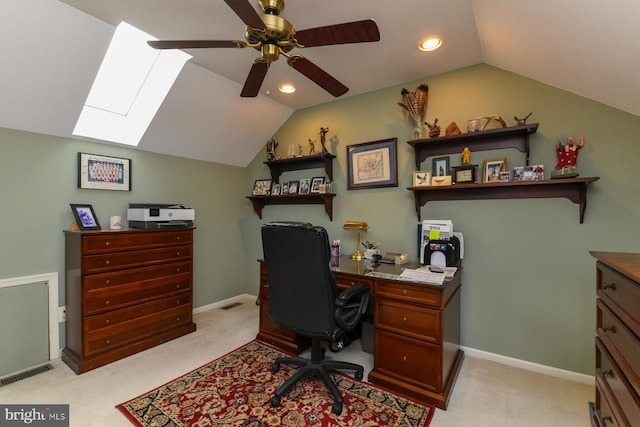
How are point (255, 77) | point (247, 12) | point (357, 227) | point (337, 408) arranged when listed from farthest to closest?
point (357, 227), point (255, 77), point (337, 408), point (247, 12)

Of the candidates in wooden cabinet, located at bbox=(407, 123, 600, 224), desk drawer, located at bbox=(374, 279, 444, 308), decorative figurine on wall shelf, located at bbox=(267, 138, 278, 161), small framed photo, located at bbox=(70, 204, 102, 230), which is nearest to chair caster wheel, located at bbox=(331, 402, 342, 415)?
desk drawer, located at bbox=(374, 279, 444, 308)

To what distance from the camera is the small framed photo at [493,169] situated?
2.23m

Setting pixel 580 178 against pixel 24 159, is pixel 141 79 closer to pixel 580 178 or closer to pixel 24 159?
pixel 24 159

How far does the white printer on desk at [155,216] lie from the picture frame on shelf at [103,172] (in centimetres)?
25

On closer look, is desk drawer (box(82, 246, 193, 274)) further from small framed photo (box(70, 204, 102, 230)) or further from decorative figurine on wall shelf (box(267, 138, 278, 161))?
decorative figurine on wall shelf (box(267, 138, 278, 161))

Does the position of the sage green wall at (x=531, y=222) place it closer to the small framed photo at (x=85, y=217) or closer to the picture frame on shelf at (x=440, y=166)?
the picture frame on shelf at (x=440, y=166)

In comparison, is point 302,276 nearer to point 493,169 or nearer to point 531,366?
point 493,169

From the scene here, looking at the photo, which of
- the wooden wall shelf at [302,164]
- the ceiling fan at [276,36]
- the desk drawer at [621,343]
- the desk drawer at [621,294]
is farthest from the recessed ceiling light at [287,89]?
the desk drawer at [621,343]

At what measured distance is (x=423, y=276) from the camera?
1.94m

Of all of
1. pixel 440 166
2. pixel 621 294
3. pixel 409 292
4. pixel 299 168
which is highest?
pixel 299 168

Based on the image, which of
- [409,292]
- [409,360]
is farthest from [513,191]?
[409,360]

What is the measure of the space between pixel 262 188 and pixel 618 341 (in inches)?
135

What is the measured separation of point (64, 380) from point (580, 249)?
3961mm

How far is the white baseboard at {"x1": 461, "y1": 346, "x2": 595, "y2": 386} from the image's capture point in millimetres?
2016
